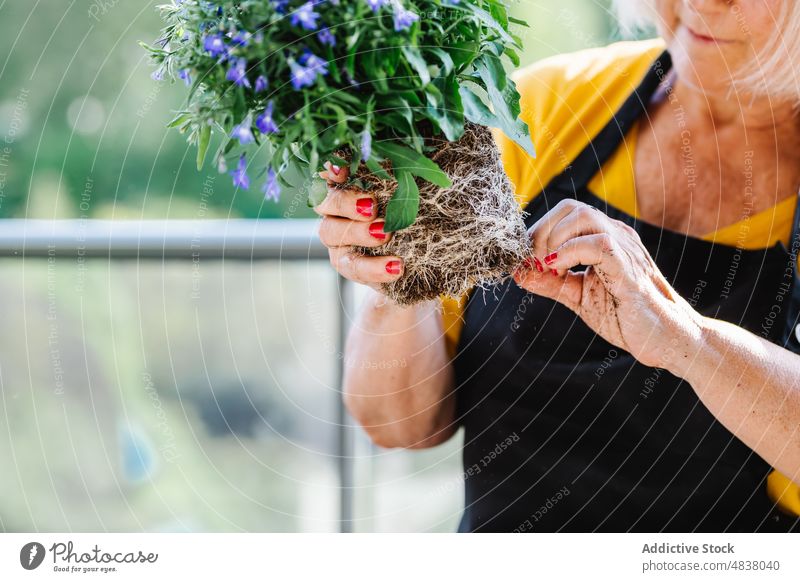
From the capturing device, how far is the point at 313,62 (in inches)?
17.5

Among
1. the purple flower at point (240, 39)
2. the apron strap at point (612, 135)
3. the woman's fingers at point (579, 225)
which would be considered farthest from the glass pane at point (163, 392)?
the purple flower at point (240, 39)

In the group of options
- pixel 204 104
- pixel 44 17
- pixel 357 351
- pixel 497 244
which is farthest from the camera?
pixel 44 17

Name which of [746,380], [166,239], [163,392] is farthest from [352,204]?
[163,392]

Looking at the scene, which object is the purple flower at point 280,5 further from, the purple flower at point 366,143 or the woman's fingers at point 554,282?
the woman's fingers at point 554,282

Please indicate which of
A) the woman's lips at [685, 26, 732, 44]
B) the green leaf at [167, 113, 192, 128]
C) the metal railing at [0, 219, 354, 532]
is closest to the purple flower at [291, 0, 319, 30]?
the green leaf at [167, 113, 192, 128]

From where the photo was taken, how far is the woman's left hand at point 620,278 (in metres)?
0.58

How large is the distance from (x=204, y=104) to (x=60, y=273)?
0.69m

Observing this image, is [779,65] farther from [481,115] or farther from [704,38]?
[481,115]

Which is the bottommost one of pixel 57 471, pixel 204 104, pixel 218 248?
pixel 57 471

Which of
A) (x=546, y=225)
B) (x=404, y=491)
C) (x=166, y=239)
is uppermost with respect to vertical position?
(x=546, y=225)

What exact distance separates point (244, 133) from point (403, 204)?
132 mm
